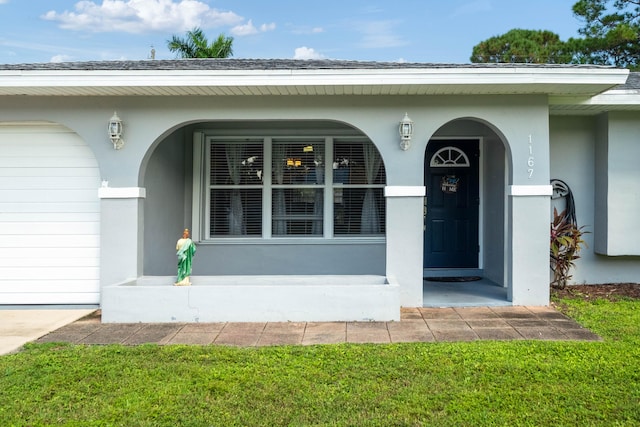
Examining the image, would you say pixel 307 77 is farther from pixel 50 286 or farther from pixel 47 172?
pixel 50 286

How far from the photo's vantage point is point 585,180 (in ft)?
23.0

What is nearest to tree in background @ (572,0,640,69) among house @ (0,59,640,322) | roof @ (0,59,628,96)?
house @ (0,59,640,322)

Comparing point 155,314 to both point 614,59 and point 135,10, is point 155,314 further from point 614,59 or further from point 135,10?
point 135,10

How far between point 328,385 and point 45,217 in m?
4.72

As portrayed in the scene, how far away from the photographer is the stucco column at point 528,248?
579cm

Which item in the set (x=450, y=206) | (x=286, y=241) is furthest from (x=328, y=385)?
(x=450, y=206)

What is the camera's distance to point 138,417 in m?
2.97

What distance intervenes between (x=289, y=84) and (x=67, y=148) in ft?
10.4

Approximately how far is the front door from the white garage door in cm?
515

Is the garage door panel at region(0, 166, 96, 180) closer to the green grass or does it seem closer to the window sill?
the window sill

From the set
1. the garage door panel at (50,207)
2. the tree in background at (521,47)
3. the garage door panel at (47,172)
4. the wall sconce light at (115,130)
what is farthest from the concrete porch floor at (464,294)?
the tree in background at (521,47)

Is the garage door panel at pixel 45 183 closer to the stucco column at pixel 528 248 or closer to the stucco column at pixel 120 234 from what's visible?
the stucco column at pixel 120 234

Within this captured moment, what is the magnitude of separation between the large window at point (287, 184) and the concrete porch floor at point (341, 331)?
269cm

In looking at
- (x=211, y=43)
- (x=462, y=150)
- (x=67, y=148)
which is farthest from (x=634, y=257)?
(x=211, y=43)
